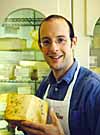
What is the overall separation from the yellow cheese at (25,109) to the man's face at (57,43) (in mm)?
196

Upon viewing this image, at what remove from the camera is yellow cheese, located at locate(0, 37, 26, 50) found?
1992mm

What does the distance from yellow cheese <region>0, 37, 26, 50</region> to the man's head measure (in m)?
0.68

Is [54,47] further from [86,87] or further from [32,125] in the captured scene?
[32,125]

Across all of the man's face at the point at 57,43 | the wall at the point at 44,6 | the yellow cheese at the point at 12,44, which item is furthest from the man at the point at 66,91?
the yellow cheese at the point at 12,44

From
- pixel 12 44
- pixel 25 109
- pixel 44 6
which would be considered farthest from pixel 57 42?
pixel 12 44

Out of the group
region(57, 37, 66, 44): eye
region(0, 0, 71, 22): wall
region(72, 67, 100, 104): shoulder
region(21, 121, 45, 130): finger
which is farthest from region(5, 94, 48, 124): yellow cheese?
region(0, 0, 71, 22): wall

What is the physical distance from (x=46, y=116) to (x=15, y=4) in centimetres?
85

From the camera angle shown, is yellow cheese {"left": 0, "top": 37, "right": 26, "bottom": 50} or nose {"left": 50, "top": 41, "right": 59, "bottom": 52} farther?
yellow cheese {"left": 0, "top": 37, "right": 26, "bottom": 50}

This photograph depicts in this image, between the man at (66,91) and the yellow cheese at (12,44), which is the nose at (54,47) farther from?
the yellow cheese at (12,44)

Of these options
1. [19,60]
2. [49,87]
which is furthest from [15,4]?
[49,87]

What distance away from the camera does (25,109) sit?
1.16m

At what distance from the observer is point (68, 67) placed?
137 centimetres

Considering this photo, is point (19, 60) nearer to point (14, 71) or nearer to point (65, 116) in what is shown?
point (14, 71)

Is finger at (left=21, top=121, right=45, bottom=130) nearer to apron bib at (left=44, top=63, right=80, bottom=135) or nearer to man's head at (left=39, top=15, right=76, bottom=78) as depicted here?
apron bib at (left=44, top=63, right=80, bottom=135)
